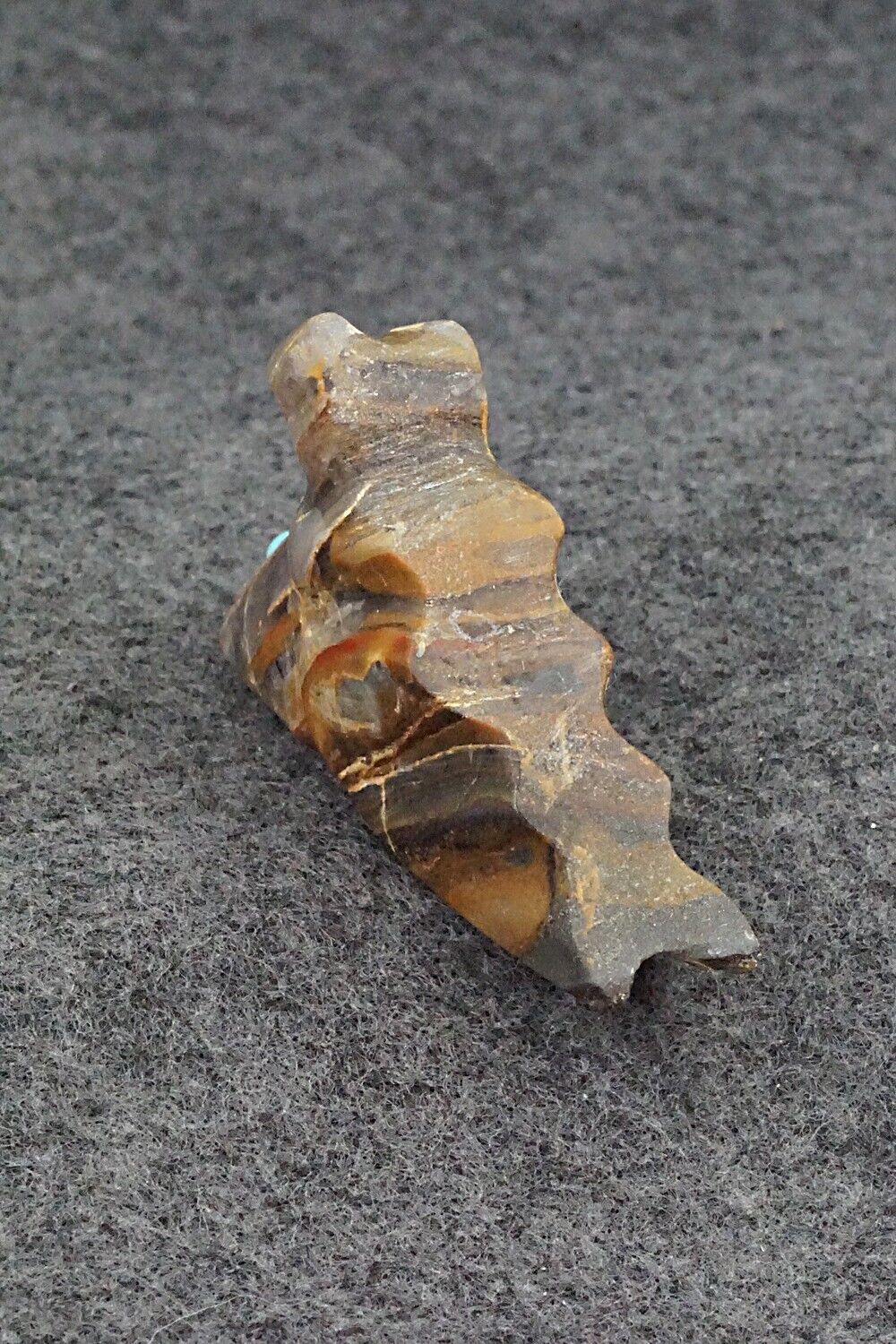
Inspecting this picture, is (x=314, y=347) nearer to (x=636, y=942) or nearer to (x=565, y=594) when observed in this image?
(x=565, y=594)

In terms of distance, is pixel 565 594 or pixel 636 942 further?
pixel 565 594

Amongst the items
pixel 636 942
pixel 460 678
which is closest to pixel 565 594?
pixel 460 678

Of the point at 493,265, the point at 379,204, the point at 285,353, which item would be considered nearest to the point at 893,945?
the point at 285,353

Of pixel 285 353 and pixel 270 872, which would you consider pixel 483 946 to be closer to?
pixel 270 872

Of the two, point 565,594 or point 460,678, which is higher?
point 460,678

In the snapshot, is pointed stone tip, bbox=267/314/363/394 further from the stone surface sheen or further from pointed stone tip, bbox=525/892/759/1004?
pointed stone tip, bbox=525/892/759/1004

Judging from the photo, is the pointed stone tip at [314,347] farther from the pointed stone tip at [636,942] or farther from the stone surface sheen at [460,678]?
the pointed stone tip at [636,942]
